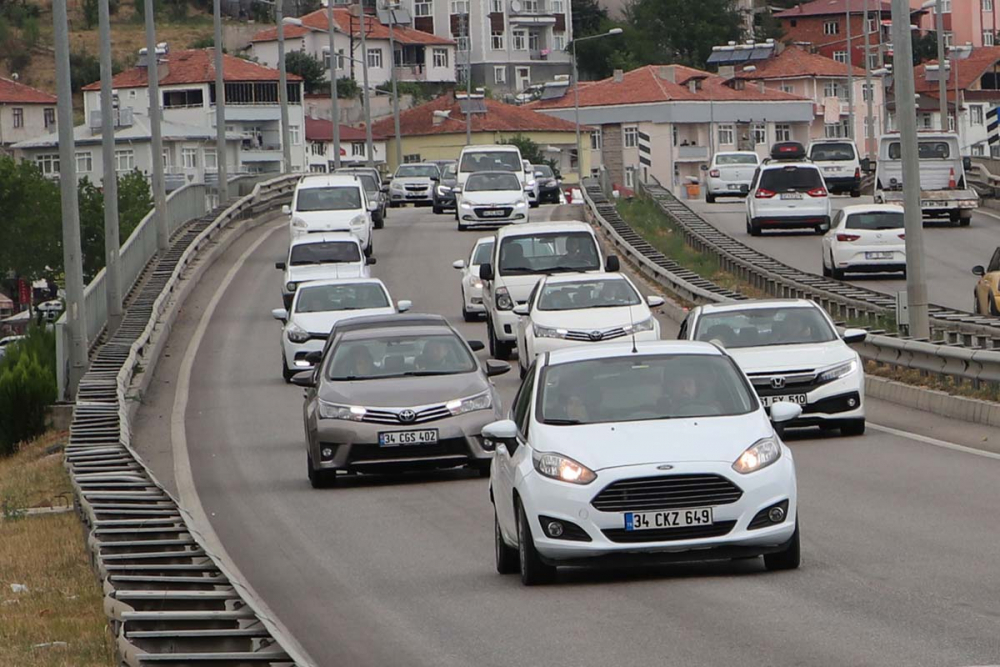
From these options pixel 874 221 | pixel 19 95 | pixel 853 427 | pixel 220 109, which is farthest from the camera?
pixel 19 95

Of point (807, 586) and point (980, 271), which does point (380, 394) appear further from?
point (980, 271)

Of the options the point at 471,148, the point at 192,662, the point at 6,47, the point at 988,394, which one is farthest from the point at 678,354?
the point at 6,47

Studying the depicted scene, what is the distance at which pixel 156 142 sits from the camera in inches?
1764

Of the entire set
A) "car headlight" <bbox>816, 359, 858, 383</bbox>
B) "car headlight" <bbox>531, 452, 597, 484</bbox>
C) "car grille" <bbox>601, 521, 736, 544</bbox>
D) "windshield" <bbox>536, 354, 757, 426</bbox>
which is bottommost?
"car grille" <bbox>601, 521, 736, 544</bbox>

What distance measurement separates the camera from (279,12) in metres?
69.5

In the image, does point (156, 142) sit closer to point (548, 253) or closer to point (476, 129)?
point (548, 253)

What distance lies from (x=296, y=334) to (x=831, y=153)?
42.9m

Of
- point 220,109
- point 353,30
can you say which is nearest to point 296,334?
point 220,109

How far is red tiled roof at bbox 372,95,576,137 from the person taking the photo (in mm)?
141625

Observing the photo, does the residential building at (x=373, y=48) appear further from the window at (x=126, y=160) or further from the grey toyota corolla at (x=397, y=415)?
the grey toyota corolla at (x=397, y=415)

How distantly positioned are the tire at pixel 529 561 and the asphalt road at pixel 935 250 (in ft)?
81.5

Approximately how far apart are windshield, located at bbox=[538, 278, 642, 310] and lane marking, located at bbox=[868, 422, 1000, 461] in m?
6.36

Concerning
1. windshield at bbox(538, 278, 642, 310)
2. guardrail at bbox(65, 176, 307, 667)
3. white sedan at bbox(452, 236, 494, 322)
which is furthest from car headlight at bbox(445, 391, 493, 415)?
white sedan at bbox(452, 236, 494, 322)

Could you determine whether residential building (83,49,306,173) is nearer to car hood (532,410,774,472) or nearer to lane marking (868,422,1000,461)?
lane marking (868,422,1000,461)
